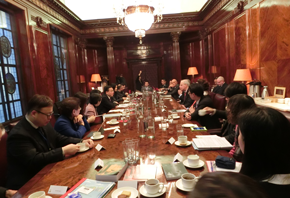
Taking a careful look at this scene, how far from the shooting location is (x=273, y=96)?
14.3 ft

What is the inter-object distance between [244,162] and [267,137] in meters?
0.16

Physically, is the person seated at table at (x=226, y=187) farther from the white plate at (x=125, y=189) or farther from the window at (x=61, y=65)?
the window at (x=61, y=65)

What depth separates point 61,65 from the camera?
6.80 m

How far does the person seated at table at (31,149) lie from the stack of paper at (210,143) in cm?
99

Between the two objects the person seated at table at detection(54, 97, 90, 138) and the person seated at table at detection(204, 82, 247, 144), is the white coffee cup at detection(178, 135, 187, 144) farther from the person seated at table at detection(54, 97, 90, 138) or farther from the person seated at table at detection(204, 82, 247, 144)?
the person seated at table at detection(54, 97, 90, 138)

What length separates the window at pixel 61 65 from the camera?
639cm

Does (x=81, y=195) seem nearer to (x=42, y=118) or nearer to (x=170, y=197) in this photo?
(x=170, y=197)

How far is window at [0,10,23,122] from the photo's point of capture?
395cm

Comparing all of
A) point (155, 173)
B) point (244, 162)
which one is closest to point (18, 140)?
point (155, 173)

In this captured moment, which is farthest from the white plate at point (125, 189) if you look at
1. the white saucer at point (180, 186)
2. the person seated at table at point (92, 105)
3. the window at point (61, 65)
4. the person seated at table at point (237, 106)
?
the window at point (61, 65)

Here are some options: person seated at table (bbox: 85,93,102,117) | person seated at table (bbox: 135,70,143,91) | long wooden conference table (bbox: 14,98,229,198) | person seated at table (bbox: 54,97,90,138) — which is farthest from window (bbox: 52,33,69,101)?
long wooden conference table (bbox: 14,98,229,198)

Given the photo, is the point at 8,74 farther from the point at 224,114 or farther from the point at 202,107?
the point at 224,114

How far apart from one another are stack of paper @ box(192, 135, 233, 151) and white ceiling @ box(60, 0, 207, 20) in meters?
7.81

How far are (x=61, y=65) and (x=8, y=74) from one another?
275 centimetres
